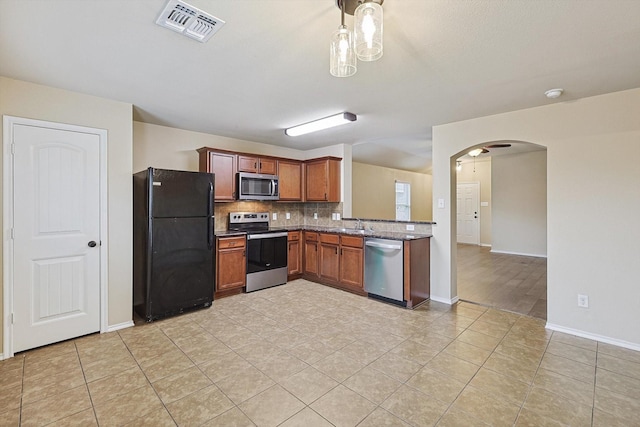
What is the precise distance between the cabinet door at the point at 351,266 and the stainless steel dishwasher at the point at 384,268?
0.34 feet

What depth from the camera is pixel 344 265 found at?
14.7 feet

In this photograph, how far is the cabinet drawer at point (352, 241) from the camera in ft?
14.0

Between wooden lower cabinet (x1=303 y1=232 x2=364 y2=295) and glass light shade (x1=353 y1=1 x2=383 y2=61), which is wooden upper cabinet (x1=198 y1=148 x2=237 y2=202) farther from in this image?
glass light shade (x1=353 y1=1 x2=383 y2=61)

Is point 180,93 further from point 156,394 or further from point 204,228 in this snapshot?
point 156,394

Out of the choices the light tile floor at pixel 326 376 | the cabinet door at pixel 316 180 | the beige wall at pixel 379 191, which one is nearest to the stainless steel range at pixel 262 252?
the cabinet door at pixel 316 180

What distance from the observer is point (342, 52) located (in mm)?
1582

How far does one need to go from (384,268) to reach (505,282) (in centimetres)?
248

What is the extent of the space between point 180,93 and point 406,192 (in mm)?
7663

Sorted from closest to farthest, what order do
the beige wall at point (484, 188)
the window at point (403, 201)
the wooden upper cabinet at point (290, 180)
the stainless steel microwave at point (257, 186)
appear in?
the stainless steel microwave at point (257, 186) → the wooden upper cabinet at point (290, 180) → the beige wall at point (484, 188) → the window at point (403, 201)

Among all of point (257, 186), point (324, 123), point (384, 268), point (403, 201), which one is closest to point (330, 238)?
point (384, 268)

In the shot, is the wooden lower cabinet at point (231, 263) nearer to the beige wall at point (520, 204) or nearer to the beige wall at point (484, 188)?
the beige wall at point (520, 204)

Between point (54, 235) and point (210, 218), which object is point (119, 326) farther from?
point (210, 218)

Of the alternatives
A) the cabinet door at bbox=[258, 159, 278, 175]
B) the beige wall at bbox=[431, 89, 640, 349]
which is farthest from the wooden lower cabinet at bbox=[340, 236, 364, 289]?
the beige wall at bbox=[431, 89, 640, 349]

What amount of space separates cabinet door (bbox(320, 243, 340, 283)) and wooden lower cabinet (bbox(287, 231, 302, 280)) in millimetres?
488
